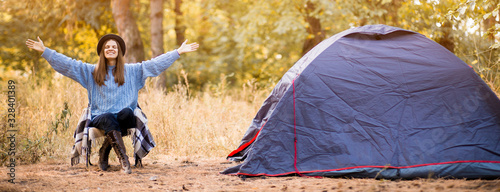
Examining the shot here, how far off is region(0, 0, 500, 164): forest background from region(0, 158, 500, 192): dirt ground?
1017mm

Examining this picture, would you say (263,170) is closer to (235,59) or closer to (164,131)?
(164,131)

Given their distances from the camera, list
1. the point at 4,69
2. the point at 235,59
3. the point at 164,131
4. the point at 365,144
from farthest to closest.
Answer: the point at 235,59 → the point at 4,69 → the point at 164,131 → the point at 365,144

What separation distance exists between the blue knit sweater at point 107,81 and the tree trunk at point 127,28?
19.3 feet

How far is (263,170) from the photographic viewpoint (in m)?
4.07

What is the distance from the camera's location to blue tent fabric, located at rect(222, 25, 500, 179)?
12.9ft

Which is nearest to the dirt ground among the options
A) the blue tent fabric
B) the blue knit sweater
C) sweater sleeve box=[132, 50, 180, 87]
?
the blue tent fabric

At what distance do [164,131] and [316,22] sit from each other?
742 centimetres

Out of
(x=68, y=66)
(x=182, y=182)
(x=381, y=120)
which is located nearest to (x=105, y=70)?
(x=68, y=66)

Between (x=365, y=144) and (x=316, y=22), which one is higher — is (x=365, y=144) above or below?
below

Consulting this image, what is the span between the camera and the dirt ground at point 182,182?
11.4 ft

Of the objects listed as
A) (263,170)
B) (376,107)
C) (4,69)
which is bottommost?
(263,170)

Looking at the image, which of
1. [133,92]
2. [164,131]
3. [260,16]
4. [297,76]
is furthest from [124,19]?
[297,76]

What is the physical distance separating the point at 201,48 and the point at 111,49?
12.7 m

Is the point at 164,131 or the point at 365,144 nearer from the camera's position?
the point at 365,144
